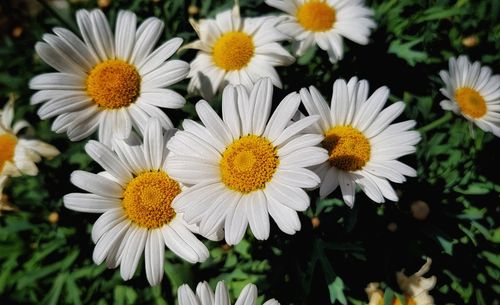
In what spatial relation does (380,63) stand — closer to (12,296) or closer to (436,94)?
(436,94)

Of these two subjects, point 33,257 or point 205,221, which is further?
point 33,257

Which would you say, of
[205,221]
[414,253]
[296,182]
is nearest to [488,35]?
[414,253]

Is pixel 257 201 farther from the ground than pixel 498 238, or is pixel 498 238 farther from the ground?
pixel 257 201

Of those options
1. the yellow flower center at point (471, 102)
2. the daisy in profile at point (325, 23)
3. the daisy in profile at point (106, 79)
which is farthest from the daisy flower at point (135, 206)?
the yellow flower center at point (471, 102)

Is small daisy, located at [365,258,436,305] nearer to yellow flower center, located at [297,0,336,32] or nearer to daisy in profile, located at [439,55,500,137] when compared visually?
daisy in profile, located at [439,55,500,137]

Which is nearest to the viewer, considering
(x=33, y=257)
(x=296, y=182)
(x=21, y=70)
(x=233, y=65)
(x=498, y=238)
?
(x=296, y=182)

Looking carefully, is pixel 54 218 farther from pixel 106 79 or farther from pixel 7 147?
pixel 106 79

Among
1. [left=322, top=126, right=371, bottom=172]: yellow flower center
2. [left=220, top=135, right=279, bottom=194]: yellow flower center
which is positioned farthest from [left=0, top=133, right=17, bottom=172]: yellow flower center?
[left=322, top=126, right=371, bottom=172]: yellow flower center

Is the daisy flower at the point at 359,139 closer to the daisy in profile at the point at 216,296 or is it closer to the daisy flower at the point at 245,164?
the daisy flower at the point at 245,164
